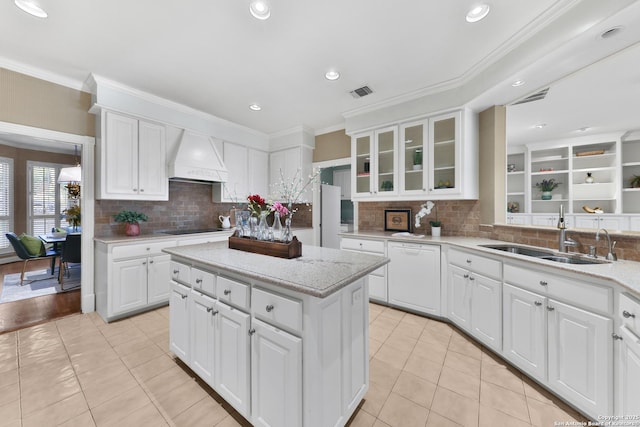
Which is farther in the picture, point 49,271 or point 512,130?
point 49,271

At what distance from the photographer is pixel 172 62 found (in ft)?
8.25

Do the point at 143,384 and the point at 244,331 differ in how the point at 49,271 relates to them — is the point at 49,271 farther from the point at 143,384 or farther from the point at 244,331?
the point at 244,331

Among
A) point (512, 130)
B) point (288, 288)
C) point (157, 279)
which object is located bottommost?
point (157, 279)

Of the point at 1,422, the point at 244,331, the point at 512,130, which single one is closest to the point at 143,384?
the point at 1,422

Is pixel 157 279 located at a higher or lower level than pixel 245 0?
lower

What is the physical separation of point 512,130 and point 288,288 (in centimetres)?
444

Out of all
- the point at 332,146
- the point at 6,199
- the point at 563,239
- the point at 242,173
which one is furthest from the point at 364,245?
the point at 6,199

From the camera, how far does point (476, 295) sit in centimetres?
236

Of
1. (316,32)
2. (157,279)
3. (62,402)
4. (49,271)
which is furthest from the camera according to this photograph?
(49,271)

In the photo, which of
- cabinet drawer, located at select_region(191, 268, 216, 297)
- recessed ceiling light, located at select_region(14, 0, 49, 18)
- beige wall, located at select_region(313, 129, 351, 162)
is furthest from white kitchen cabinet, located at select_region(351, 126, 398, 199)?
recessed ceiling light, located at select_region(14, 0, 49, 18)

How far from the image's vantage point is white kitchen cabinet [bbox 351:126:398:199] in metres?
3.46

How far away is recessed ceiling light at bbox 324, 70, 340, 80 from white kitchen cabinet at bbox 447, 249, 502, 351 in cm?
230

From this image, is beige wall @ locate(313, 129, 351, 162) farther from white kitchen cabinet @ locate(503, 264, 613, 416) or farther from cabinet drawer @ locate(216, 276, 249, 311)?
cabinet drawer @ locate(216, 276, 249, 311)

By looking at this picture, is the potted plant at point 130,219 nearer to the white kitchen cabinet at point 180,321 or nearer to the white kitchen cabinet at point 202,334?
the white kitchen cabinet at point 180,321
